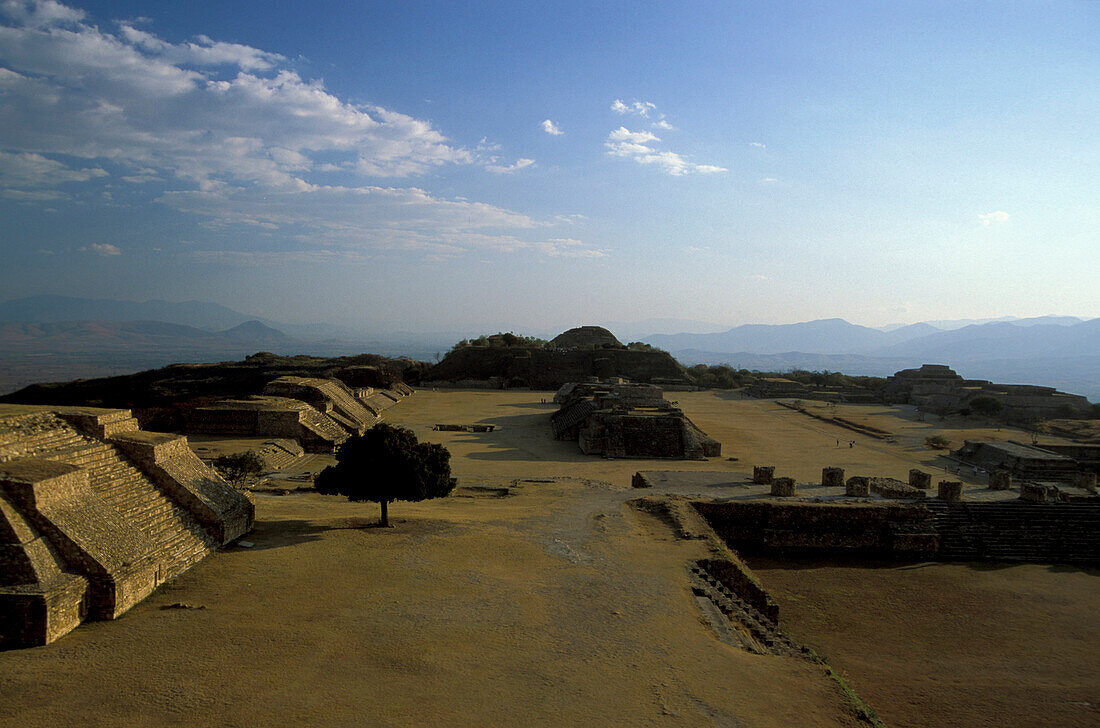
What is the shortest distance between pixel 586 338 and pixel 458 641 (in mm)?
53061

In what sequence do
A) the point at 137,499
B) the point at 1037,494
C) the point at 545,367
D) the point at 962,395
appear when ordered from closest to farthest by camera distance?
the point at 137,499 < the point at 1037,494 < the point at 962,395 < the point at 545,367

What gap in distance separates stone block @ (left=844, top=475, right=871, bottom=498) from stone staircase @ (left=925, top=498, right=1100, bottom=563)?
50.8 inches

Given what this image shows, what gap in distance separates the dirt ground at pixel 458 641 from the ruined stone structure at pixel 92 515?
1.05 ft

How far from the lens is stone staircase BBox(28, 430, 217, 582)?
7906 millimetres

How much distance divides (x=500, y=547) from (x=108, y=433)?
20.8ft

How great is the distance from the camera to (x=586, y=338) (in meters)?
59.2

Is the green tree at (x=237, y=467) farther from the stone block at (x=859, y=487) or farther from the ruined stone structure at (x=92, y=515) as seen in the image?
the stone block at (x=859, y=487)

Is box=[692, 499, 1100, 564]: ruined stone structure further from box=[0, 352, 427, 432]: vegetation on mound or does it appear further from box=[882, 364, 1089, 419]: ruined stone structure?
box=[882, 364, 1089, 419]: ruined stone structure

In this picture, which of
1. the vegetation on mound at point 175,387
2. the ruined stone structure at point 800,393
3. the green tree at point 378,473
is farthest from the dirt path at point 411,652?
the ruined stone structure at point 800,393

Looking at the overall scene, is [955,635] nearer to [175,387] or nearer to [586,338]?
[175,387]

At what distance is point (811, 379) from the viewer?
170ft

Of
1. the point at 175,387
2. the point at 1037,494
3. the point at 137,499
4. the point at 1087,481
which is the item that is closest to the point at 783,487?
the point at 1037,494

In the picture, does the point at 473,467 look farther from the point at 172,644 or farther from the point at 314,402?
the point at 172,644

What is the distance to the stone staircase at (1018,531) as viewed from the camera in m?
12.8
